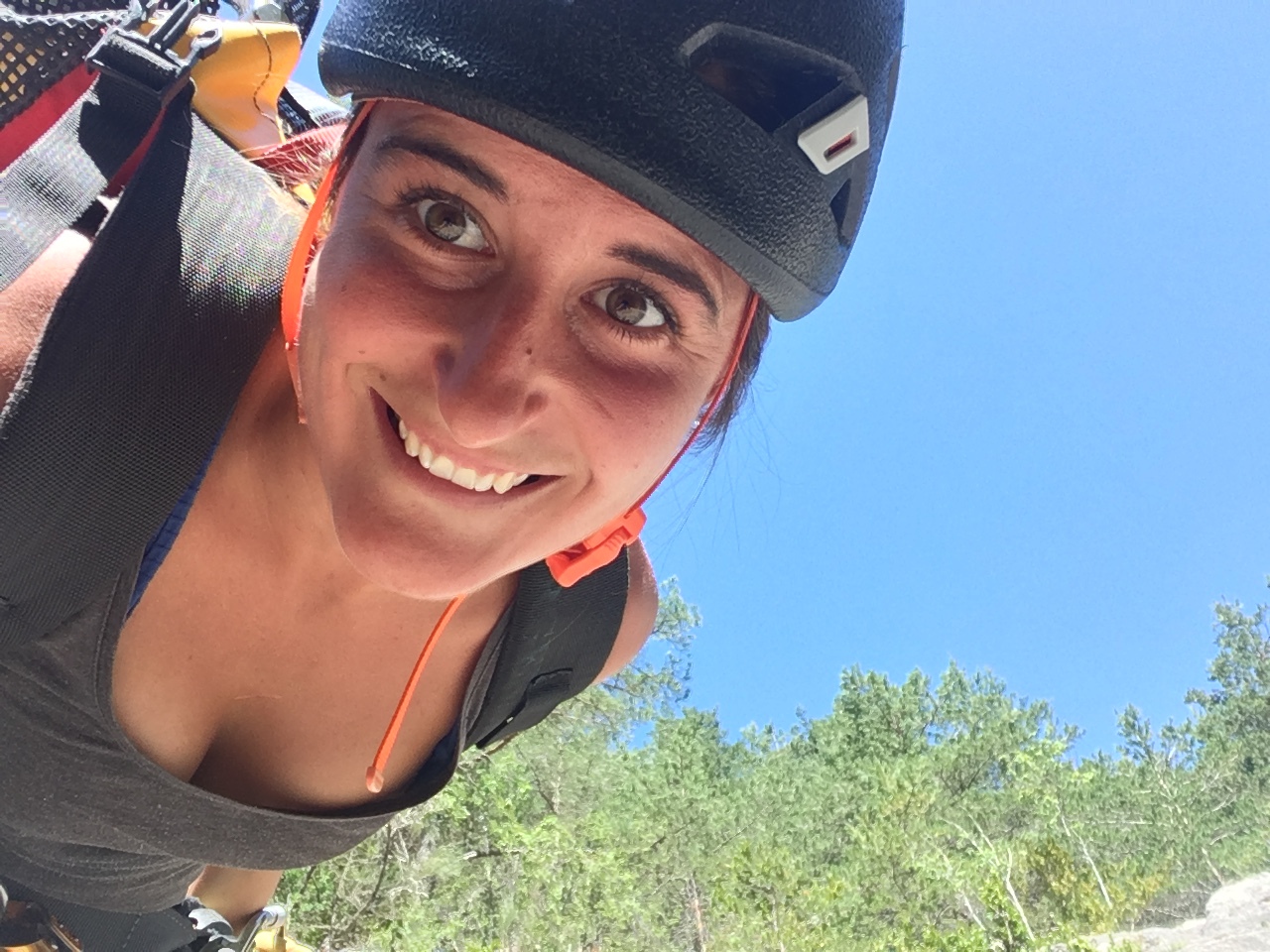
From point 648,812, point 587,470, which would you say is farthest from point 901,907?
point 587,470

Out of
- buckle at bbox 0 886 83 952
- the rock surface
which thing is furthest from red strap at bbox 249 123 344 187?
the rock surface

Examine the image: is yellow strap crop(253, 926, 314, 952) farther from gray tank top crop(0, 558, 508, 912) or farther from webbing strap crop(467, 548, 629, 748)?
webbing strap crop(467, 548, 629, 748)

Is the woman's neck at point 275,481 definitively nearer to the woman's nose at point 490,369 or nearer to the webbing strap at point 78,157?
the webbing strap at point 78,157

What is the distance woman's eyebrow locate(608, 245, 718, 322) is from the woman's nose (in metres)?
0.13

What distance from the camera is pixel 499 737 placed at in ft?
6.66

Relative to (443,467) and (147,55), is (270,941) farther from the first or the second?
(147,55)

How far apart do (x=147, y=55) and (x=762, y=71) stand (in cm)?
81

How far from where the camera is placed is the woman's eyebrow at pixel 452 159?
0.97 meters

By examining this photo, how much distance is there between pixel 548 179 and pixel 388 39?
28 cm

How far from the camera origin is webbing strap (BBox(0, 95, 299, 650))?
37.7 inches

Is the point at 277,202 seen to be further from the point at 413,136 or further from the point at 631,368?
the point at 631,368

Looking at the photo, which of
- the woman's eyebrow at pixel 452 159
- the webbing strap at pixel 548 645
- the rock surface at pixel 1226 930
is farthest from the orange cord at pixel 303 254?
the rock surface at pixel 1226 930

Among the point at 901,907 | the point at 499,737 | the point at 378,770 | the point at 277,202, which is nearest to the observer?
the point at 277,202

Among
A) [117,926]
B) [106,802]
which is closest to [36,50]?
[106,802]
